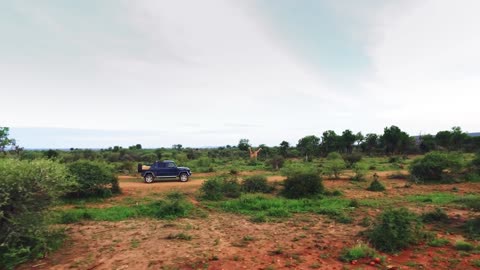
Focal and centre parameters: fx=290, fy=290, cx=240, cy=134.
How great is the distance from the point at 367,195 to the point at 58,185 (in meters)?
14.6

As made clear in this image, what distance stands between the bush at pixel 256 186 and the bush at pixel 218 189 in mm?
853

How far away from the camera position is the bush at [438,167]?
69.2ft

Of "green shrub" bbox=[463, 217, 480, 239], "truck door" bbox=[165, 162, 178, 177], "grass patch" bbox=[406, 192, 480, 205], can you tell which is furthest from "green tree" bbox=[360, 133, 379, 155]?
"green shrub" bbox=[463, 217, 480, 239]

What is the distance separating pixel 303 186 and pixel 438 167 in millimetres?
12102

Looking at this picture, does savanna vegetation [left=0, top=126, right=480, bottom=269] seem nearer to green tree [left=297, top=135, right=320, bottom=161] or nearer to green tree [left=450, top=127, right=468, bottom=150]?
green tree [left=297, top=135, right=320, bottom=161]

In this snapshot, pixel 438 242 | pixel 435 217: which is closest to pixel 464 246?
pixel 438 242

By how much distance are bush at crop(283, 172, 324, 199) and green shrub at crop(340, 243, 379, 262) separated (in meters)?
8.14

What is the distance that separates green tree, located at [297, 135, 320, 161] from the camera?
2160 inches

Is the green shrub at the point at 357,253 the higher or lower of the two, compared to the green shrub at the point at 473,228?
lower

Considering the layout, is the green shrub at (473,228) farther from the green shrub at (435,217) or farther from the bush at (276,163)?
the bush at (276,163)

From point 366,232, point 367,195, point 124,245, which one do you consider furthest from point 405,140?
point 124,245

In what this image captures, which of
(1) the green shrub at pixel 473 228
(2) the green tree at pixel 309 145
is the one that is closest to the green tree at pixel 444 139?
(2) the green tree at pixel 309 145

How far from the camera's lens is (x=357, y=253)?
23.7ft

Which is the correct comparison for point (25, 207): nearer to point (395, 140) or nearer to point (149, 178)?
point (149, 178)
